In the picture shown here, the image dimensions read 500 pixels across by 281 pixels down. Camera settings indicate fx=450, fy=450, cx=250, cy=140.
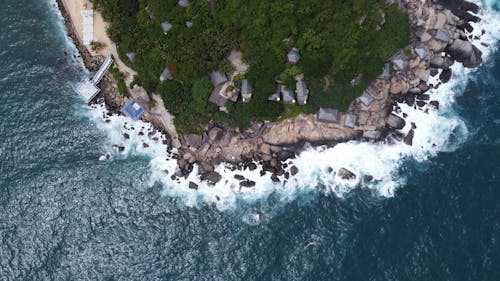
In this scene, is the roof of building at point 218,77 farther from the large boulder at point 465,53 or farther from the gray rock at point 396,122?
the large boulder at point 465,53

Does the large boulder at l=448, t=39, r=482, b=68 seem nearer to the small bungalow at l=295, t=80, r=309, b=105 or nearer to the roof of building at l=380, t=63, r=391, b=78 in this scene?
the roof of building at l=380, t=63, r=391, b=78

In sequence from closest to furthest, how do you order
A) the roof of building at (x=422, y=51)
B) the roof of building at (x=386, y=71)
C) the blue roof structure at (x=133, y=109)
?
1. the roof of building at (x=386, y=71)
2. the roof of building at (x=422, y=51)
3. the blue roof structure at (x=133, y=109)

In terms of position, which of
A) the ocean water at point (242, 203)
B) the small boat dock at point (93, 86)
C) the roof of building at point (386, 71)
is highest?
the roof of building at point (386, 71)

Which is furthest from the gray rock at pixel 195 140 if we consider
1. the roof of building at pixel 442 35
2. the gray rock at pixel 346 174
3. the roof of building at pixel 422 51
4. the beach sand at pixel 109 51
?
the roof of building at pixel 442 35

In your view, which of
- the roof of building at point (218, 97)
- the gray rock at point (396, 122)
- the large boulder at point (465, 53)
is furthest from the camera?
the large boulder at point (465, 53)

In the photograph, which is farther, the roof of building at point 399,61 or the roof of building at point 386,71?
the roof of building at point 399,61

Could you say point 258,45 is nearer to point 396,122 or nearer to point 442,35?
point 396,122

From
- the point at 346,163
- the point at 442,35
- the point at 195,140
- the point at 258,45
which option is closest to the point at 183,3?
the point at 258,45
